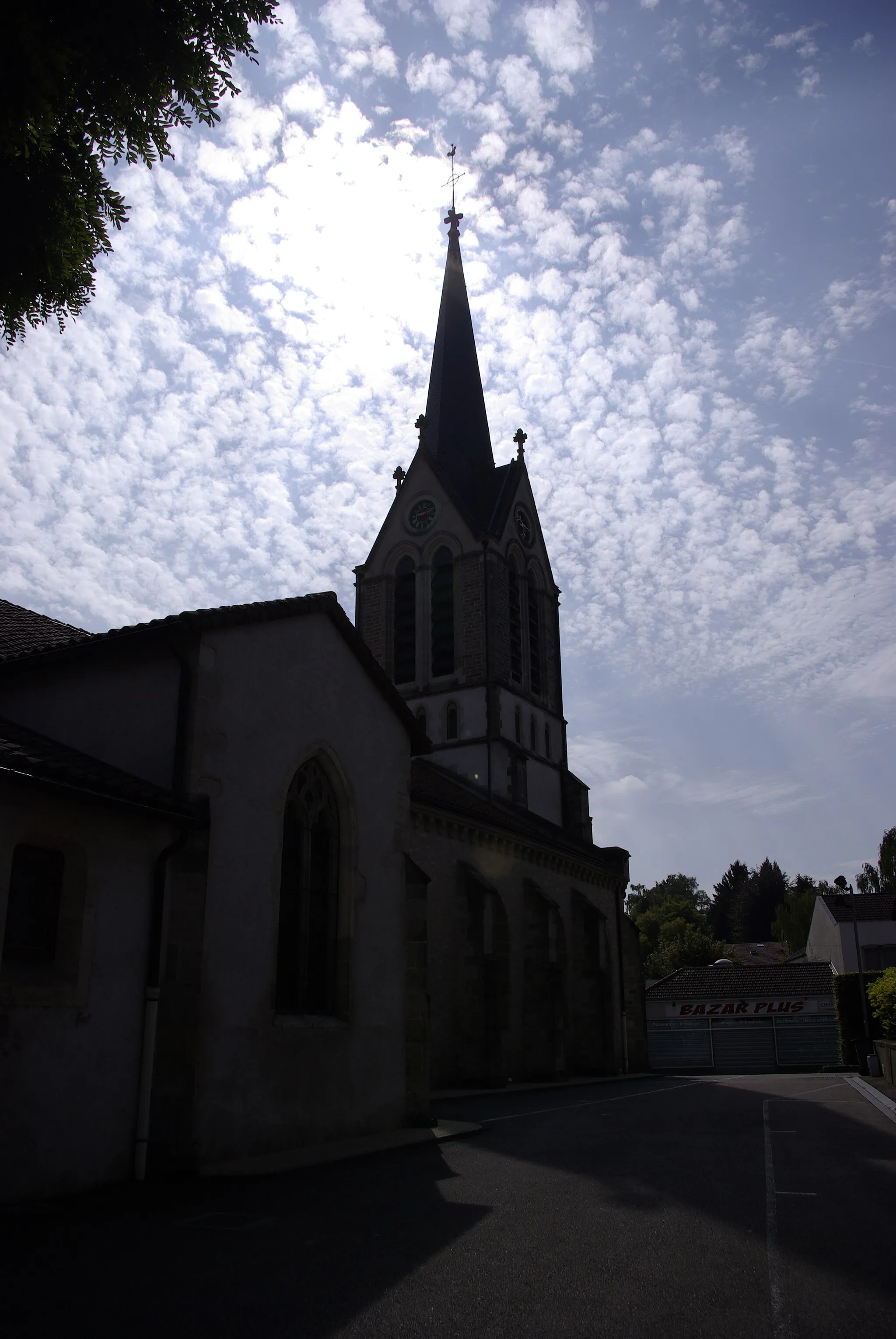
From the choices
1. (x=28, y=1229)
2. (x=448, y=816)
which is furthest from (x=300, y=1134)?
(x=448, y=816)

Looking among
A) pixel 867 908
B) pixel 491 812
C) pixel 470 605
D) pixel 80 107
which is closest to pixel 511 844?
pixel 491 812

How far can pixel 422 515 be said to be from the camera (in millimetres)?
39938

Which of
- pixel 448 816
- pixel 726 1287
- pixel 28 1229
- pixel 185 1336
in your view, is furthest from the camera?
pixel 448 816

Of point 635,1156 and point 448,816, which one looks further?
point 448,816

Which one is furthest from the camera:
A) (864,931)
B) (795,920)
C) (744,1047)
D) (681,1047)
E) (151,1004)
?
(795,920)

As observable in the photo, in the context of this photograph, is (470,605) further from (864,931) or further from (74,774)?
(864,931)

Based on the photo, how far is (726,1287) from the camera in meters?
5.74

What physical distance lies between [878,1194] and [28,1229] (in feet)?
23.0

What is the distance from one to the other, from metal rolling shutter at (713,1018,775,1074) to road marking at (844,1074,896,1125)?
1334 cm

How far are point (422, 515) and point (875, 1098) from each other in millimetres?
26158

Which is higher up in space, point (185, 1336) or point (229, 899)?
point (229, 899)

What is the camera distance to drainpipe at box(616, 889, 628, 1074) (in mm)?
33031

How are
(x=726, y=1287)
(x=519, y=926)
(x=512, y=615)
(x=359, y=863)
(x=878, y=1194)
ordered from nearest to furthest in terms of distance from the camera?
(x=726, y=1287)
(x=878, y=1194)
(x=359, y=863)
(x=519, y=926)
(x=512, y=615)

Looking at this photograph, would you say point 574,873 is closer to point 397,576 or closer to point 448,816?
point 448,816
